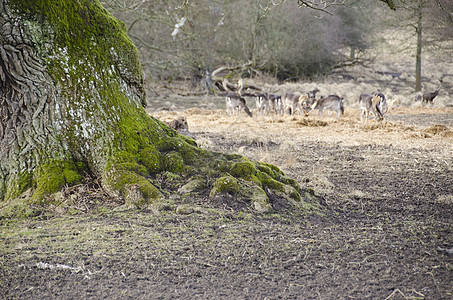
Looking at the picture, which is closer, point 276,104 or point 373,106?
point 373,106

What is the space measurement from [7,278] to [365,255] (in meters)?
3.13

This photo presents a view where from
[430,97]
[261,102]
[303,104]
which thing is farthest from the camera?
[430,97]

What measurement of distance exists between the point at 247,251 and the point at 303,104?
13867 mm

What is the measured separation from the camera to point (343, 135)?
11797mm

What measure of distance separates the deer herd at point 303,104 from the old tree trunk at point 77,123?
9.86 meters

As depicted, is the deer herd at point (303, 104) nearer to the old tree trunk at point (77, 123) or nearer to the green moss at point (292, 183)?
the green moss at point (292, 183)

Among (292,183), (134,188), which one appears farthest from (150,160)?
(292,183)

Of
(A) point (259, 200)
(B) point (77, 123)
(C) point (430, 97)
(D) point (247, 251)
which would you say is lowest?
(D) point (247, 251)

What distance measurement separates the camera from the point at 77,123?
4898 millimetres

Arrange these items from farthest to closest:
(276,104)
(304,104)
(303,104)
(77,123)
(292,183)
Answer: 1. (276,104)
2. (303,104)
3. (304,104)
4. (292,183)
5. (77,123)

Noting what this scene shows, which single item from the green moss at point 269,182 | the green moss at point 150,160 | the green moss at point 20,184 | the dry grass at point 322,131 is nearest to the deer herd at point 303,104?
the dry grass at point 322,131

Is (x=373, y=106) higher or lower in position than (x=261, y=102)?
lower

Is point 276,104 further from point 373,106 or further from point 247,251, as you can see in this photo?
point 247,251

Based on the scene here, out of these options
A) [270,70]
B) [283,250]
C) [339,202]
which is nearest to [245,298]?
[283,250]
